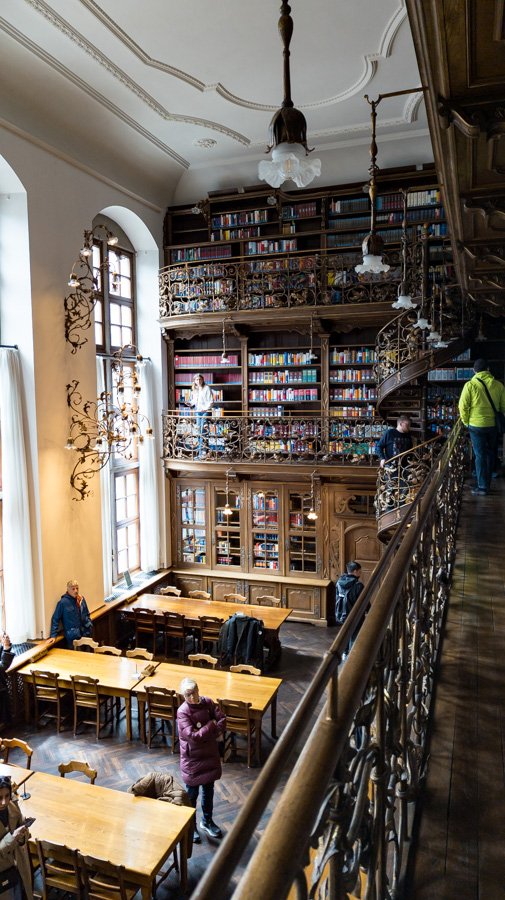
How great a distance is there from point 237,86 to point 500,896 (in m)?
8.82

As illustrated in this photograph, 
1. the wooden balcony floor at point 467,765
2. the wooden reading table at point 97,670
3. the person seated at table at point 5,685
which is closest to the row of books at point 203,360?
the wooden reading table at point 97,670

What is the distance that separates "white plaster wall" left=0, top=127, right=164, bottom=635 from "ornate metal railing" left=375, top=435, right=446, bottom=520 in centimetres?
414

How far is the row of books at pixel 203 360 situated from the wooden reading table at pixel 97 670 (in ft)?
17.8

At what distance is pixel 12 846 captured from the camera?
3.90 metres

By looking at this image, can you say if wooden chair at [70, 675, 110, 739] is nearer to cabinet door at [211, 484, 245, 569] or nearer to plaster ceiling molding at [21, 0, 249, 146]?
cabinet door at [211, 484, 245, 569]

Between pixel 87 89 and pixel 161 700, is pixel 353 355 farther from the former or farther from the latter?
pixel 161 700

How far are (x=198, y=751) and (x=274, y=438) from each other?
18.2 ft

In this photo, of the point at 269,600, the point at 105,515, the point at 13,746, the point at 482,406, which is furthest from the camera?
the point at 269,600

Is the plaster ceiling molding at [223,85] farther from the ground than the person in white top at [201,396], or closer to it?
farther from the ground

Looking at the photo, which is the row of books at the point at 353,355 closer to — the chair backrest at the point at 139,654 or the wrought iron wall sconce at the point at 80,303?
the wrought iron wall sconce at the point at 80,303

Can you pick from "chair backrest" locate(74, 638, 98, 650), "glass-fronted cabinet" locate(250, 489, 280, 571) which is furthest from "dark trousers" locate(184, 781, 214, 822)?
"glass-fronted cabinet" locate(250, 489, 280, 571)

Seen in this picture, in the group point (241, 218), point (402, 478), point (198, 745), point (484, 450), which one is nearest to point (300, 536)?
point (402, 478)

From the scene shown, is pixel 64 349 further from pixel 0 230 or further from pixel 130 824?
pixel 130 824

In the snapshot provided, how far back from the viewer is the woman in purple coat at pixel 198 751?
16.2ft
